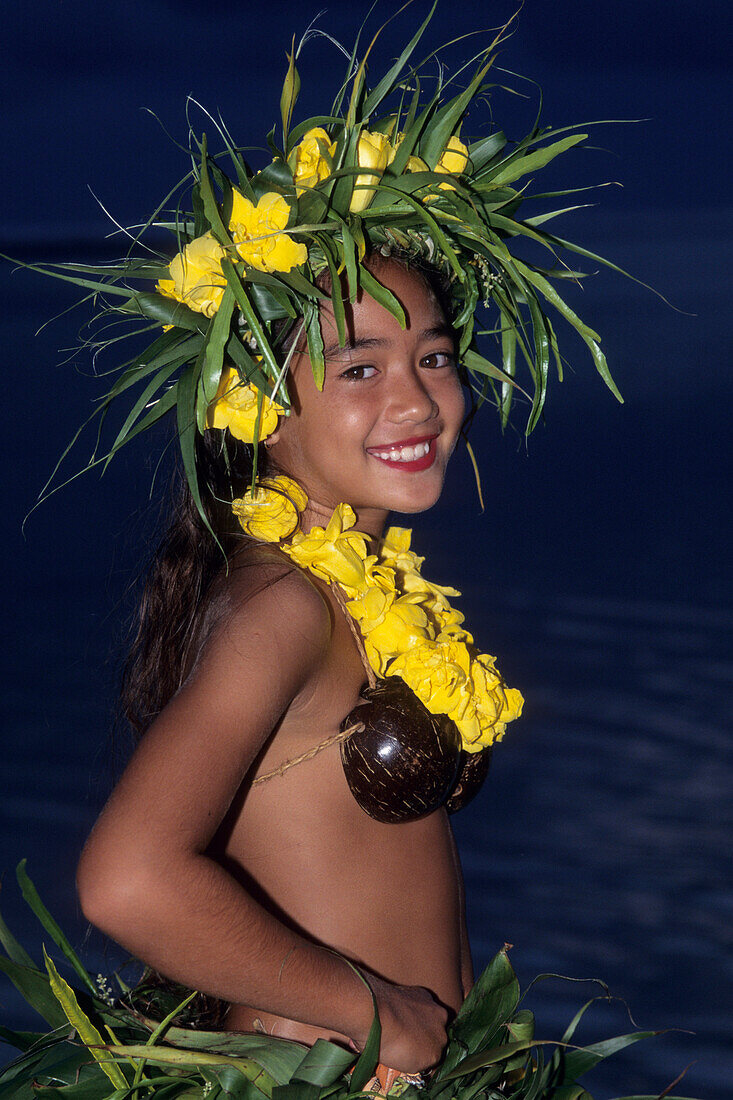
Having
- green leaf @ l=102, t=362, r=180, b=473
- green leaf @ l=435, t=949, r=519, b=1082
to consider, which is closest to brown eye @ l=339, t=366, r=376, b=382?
green leaf @ l=102, t=362, r=180, b=473

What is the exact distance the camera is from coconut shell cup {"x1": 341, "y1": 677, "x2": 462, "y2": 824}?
4.94 feet

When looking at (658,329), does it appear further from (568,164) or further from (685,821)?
(685,821)

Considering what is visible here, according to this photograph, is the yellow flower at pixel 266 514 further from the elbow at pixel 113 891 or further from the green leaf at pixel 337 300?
the elbow at pixel 113 891

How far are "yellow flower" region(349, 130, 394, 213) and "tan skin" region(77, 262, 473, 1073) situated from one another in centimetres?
12

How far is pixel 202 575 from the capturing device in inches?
67.8

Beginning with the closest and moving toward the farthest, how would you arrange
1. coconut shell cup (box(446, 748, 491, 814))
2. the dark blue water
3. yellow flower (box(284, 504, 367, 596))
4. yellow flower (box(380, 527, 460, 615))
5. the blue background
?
yellow flower (box(284, 504, 367, 596)), coconut shell cup (box(446, 748, 491, 814)), yellow flower (box(380, 527, 460, 615)), the dark blue water, the blue background

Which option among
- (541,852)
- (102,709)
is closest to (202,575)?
(541,852)

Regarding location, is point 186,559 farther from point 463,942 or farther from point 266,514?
point 463,942

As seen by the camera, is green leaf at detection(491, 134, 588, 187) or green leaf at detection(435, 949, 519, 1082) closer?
green leaf at detection(435, 949, 519, 1082)

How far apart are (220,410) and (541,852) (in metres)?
2.32

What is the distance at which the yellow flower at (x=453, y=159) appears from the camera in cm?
165

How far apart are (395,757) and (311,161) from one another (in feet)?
2.39

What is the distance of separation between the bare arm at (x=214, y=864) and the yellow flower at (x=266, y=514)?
21 cm

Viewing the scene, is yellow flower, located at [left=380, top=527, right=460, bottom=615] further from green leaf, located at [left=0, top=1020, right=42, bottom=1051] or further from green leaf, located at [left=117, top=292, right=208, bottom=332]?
green leaf, located at [left=0, top=1020, right=42, bottom=1051]
